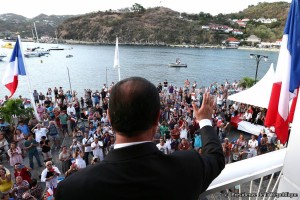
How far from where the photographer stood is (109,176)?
0.97m

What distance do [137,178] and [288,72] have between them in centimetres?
216

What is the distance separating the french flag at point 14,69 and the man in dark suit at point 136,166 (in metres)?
11.1

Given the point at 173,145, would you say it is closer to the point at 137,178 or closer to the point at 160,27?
the point at 137,178

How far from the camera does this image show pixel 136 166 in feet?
3.27

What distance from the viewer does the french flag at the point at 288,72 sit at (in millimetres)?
2439

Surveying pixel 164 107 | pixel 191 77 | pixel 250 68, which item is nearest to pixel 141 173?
pixel 164 107

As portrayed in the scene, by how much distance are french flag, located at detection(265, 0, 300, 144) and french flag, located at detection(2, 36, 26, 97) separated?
10804 millimetres

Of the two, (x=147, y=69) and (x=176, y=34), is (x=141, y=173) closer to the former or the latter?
(x=147, y=69)

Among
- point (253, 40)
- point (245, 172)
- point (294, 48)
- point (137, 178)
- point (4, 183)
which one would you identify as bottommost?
point (4, 183)

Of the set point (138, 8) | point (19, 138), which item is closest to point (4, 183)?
point (19, 138)

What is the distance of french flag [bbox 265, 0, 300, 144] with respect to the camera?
244 cm

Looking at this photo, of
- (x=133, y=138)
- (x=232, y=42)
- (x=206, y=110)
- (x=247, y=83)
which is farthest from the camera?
(x=232, y=42)

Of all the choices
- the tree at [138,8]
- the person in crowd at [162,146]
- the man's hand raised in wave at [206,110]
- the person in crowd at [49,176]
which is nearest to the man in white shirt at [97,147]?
the person in crowd at [162,146]

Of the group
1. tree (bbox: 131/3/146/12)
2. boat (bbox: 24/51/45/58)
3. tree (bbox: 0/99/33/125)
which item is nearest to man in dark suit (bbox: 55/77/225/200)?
tree (bbox: 0/99/33/125)
